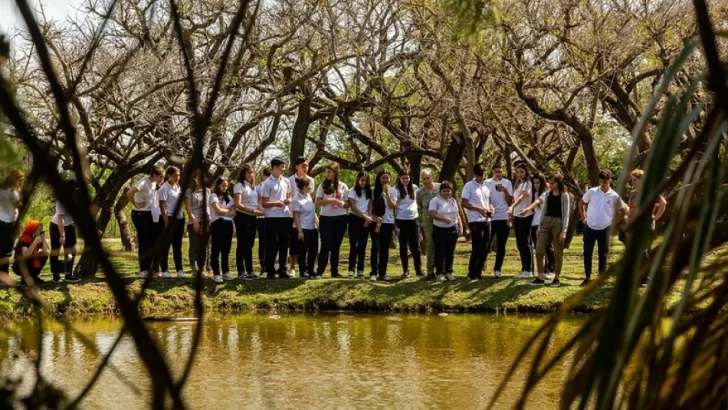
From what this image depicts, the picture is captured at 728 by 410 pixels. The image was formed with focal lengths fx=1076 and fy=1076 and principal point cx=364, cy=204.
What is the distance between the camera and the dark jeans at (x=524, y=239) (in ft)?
48.3

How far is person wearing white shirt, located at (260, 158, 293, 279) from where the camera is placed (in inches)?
566

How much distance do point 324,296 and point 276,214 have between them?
1.81 m

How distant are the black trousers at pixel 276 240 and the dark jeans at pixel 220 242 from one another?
542mm

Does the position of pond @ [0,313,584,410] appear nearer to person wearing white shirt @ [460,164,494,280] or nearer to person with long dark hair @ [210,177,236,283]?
person with long dark hair @ [210,177,236,283]

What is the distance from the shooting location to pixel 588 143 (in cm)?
1958

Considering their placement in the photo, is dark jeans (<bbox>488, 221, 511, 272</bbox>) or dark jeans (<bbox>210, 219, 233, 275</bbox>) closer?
dark jeans (<bbox>210, 219, 233, 275</bbox>)

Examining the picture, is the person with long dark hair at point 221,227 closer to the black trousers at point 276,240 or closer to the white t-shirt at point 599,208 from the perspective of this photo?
the black trousers at point 276,240

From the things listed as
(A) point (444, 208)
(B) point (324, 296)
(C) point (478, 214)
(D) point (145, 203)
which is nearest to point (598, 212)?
(C) point (478, 214)

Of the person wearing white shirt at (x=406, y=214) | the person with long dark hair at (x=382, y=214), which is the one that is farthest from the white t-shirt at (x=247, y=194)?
the person wearing white shirt at (x=406, y=214)

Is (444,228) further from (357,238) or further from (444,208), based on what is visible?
(357,238)

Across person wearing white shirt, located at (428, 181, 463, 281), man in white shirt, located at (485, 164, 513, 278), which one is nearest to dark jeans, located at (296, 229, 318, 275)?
person wearing white shirt, located at (428, 181, 463, 281)

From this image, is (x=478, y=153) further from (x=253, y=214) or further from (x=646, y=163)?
(x=646, y=163)

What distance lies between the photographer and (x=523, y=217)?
14.9 meters

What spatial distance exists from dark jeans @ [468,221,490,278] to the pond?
6.66ft
